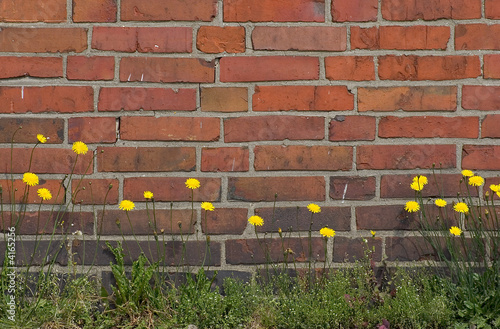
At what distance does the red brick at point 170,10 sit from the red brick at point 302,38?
24cm

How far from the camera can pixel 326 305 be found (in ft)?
7.16

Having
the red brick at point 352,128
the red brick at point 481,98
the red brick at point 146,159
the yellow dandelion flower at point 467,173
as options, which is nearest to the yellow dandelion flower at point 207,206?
the red brick at point 146,159

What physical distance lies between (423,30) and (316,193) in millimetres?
838

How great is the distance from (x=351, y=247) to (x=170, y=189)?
0.83 metres

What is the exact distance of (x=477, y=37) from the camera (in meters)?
2.33

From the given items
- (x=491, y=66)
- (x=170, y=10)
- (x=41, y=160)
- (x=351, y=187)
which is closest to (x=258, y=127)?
(x=351, y=187)

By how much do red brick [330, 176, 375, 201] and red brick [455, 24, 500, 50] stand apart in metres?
0.70

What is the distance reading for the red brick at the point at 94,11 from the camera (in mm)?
2283

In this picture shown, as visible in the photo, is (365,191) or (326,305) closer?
(326,305)

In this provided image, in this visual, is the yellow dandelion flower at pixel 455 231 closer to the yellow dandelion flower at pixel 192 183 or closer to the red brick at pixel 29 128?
the yellow dandelion flower at pixel 192 183

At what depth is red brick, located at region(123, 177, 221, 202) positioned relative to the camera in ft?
7.62

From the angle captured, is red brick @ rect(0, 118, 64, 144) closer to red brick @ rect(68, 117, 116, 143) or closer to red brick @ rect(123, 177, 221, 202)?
red brick @ rect(68, 117, 116, 143)

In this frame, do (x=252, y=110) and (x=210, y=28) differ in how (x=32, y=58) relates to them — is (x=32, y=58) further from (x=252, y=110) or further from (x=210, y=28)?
(x=252, y=110)

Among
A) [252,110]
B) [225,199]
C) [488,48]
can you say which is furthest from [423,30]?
[225,199]
